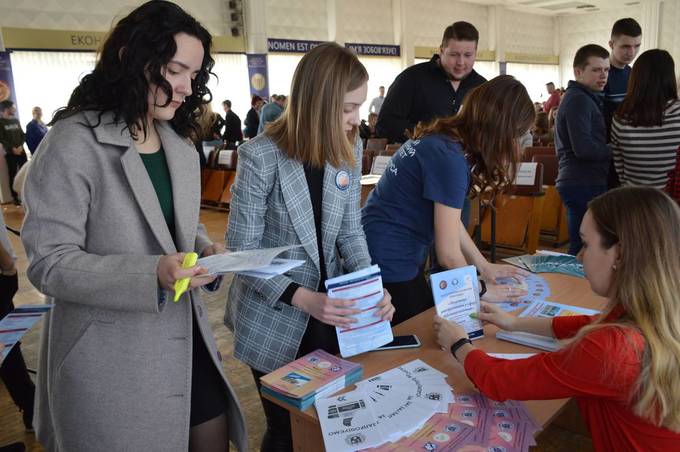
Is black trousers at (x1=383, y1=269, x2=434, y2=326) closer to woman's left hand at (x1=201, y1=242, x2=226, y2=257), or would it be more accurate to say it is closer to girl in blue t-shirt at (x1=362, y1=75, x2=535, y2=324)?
girl in blue t-shirt at (x1=362, y1=75, x2=535, y2=324)

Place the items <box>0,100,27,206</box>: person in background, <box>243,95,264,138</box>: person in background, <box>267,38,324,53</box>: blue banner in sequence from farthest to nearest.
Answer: <box>267,38,324,53</box>: blue banner < <box>243,95,264,138</box>: person in background < <box>0,100,27,206</box>: person in background

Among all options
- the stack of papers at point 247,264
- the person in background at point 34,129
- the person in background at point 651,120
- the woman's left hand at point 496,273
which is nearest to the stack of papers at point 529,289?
the woman's left hand at point 496,273

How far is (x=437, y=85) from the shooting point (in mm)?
3391

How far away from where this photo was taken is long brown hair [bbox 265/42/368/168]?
1.52m

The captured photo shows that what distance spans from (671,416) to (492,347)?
531mm

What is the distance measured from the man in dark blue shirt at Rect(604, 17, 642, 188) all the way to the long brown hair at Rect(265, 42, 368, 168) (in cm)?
255

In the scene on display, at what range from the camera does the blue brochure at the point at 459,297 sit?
1.54 metres

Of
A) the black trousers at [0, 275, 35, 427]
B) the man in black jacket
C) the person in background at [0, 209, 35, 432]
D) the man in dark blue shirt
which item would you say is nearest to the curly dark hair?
the person in background at [0, 209, 35, 432]

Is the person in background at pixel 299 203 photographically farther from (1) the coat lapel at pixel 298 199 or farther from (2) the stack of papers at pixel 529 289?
(2) the stack of papers at pixel 529 289

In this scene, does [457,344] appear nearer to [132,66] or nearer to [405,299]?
[405,299]

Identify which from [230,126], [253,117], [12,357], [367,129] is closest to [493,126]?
[12,357]

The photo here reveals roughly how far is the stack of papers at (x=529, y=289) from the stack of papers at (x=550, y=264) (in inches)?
4.2

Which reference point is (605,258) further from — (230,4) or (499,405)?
(230,4)

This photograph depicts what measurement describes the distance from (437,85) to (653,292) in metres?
2.51
